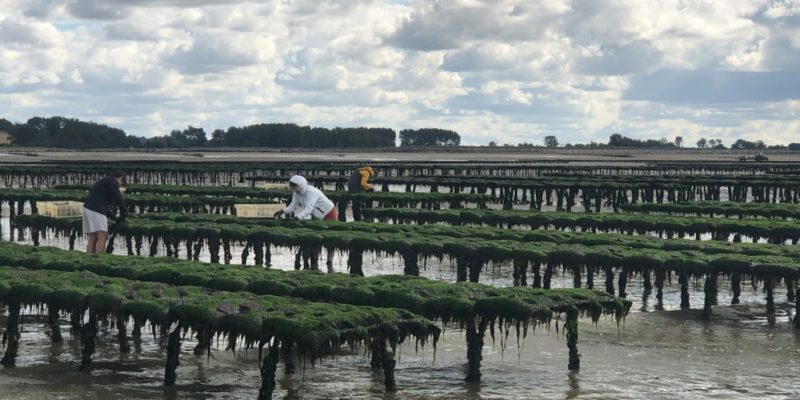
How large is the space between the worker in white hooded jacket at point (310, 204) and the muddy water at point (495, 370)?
7.39m

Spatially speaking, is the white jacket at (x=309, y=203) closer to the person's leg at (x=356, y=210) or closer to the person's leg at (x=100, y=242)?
the person's leg at (x=100, y=242)

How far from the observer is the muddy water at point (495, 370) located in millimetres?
15188

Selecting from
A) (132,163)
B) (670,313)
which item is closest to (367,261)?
A: (670,313)

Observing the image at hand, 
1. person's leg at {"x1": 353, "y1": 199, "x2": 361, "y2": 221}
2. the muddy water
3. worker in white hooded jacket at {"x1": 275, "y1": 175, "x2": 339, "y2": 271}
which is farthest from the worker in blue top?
person's leg at {"x1": 353, "y1": 199, "x2": 361, "y2": 221}

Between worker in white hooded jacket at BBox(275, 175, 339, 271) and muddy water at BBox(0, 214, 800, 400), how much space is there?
24.3 feet

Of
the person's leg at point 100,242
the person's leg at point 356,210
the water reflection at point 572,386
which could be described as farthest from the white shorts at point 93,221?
the person's leg at point 356,210

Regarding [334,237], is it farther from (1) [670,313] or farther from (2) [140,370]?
(2) [140,370]

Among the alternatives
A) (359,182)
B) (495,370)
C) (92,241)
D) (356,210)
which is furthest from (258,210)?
(495,370)

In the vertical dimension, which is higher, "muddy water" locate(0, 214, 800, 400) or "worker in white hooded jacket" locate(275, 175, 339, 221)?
"worker in white hooded jacket" locate(275, 175, 339, 221)

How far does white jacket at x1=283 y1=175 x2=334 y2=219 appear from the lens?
27.3m

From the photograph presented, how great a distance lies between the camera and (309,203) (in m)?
27.5

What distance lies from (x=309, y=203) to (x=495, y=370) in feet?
38.2

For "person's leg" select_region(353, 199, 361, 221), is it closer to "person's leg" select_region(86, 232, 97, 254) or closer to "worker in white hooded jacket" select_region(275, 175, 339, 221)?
"worker in white hooded jacket" select_region(275, 175, 339, 221)

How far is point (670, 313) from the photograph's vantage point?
22.6 m
